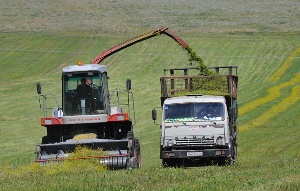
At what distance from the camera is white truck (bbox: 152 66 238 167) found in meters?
23.4

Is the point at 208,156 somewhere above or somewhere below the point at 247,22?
below

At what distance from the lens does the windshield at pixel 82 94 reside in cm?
2261

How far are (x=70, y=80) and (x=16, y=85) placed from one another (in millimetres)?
31196

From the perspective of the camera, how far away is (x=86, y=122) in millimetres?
22422

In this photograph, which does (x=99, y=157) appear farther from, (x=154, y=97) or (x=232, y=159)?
(x=154, y=97)

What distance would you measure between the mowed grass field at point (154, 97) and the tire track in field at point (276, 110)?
0.05m

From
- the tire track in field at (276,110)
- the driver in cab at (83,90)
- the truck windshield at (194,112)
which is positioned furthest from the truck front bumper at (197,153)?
the tire track in field at (276,110)

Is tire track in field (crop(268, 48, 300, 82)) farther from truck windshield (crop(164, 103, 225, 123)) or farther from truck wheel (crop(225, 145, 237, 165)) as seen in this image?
truck windshield (crop(164, 103, 225, 123))

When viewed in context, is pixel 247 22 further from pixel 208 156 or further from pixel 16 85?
pixel 208 156

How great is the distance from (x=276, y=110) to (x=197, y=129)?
678 inches

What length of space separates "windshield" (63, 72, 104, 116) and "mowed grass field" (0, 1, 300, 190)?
6.92ft

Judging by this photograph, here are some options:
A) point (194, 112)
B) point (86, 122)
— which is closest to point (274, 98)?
point (194, 112)

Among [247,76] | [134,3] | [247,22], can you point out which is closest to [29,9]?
[134,3]

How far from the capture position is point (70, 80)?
2269 centimetres
